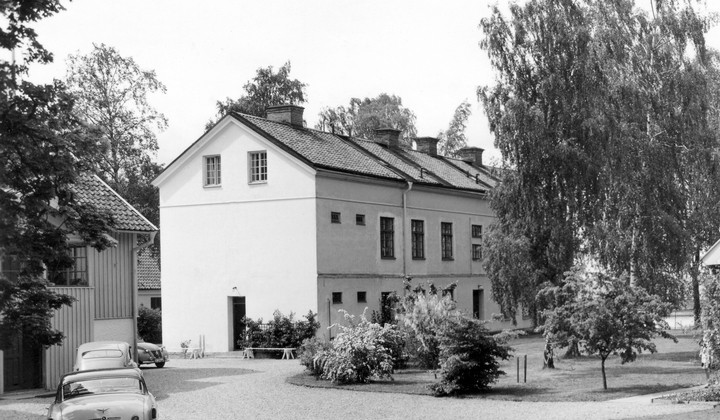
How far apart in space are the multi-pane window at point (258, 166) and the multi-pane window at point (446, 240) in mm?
10566

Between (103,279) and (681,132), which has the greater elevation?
Answer: (681,132)

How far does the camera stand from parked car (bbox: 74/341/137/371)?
24725 mm

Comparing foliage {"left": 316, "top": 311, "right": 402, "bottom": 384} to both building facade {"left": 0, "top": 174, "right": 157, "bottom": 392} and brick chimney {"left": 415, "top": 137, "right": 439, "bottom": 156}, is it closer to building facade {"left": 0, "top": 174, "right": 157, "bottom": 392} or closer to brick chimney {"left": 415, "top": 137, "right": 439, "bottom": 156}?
building facade {"left": 0, "top": 174, "right": 157, "bottom": 392}

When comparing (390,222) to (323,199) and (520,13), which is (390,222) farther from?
(520,13)

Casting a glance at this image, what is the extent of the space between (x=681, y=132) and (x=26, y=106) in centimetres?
2701

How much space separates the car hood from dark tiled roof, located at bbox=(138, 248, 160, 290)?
128ft

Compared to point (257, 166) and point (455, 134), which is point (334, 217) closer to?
point (257, 166)

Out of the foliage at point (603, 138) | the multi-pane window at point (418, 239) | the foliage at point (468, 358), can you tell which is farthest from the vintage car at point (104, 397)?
the multi-pane window at point (418, 239)

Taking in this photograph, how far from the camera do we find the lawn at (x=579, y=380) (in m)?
22.8

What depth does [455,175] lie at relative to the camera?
A: 50.9 meters

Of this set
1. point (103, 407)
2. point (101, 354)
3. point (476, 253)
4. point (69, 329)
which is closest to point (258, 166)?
point (69, 329)

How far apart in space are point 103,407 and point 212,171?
84.7ft

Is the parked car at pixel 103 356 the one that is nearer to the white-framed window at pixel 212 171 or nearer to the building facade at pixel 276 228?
the building facade at pixel 276 228

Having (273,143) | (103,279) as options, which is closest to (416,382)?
(103,279)
